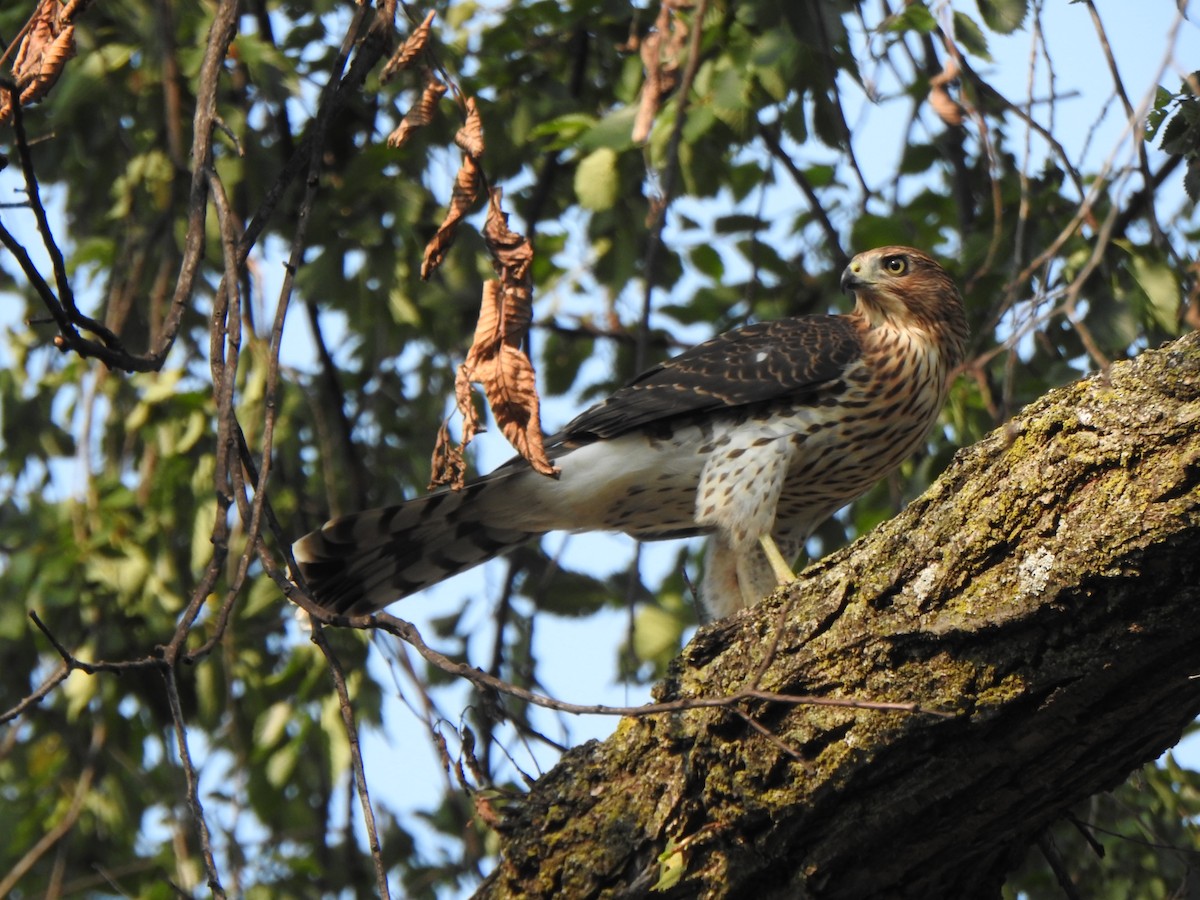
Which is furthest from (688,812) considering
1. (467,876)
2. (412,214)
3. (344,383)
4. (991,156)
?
(344,383)

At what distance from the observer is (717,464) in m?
4.14

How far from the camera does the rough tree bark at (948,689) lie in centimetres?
211

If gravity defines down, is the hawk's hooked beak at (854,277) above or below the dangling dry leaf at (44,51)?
below

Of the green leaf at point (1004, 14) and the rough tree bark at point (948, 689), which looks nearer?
the rough tree bark at point (948, 689)

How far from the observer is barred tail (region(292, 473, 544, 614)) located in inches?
159

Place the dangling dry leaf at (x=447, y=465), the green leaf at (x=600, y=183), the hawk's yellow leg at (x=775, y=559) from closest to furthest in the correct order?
the dangling dry leaf at (x=447, y=465), the hawk's yellow leg at (x=775, y=559), the green leaf at (x=600, y=183)

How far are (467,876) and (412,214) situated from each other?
2.52 m

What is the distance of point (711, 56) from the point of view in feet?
14.8

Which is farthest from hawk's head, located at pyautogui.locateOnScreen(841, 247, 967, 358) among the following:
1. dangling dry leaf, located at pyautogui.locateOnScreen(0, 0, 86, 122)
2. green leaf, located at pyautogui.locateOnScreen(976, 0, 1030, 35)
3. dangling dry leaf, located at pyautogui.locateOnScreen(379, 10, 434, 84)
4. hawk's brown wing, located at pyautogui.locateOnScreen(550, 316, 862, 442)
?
dangling dry leaf, located at pyautogui.locateOnScreen(0, 0, 86, 122)

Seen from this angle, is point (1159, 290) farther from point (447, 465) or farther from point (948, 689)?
point (447, 465)

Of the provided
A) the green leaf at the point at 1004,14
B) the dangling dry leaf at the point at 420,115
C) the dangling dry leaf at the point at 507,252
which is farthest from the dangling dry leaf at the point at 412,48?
the green leaf at the point at 1004,14

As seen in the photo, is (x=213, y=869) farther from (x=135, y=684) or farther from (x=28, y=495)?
(x=28, y=495)

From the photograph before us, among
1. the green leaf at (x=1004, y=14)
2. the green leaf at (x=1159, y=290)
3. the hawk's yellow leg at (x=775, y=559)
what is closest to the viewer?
the green leaf at (x=1004, y=14)

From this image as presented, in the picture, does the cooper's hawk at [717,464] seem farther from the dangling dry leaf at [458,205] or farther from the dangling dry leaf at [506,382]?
the dangling dry leaf at [506,382]
